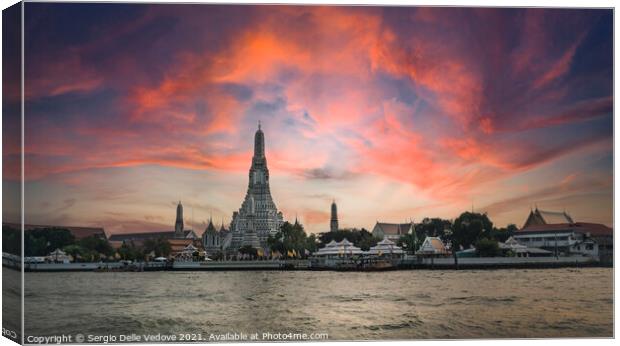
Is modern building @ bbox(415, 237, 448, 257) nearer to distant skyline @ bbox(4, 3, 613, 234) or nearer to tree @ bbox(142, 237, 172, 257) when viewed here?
distant skyline @ bbox(4, 3, 613, 234)

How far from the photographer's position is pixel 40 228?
41.6 feet

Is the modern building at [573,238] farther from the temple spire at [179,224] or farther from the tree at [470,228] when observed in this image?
the temple spire at [179,224]

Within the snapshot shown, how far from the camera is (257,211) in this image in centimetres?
1816

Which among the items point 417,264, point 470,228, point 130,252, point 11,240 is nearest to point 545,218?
point 470,228

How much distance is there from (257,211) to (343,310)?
5536mm

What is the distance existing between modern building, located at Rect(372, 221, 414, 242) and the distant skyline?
1491mm

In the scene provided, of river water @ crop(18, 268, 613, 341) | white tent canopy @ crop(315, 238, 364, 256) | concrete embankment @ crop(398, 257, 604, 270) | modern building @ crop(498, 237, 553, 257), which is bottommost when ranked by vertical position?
river water @ crop(18, 268, 613, 341)

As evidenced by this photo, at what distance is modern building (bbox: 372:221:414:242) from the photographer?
15633 mm

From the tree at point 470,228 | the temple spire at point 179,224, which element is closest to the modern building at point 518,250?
the tree at point 470,228

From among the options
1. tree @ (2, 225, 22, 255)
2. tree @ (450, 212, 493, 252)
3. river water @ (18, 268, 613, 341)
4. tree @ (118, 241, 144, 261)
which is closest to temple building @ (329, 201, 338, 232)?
river water @ (18, 268, 613, 341)

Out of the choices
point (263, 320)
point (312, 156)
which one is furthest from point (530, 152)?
point (263, 320)

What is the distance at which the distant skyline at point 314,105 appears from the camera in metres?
12.8

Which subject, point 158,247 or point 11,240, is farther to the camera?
point 158,247

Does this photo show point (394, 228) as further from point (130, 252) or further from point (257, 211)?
point (130, 252)
